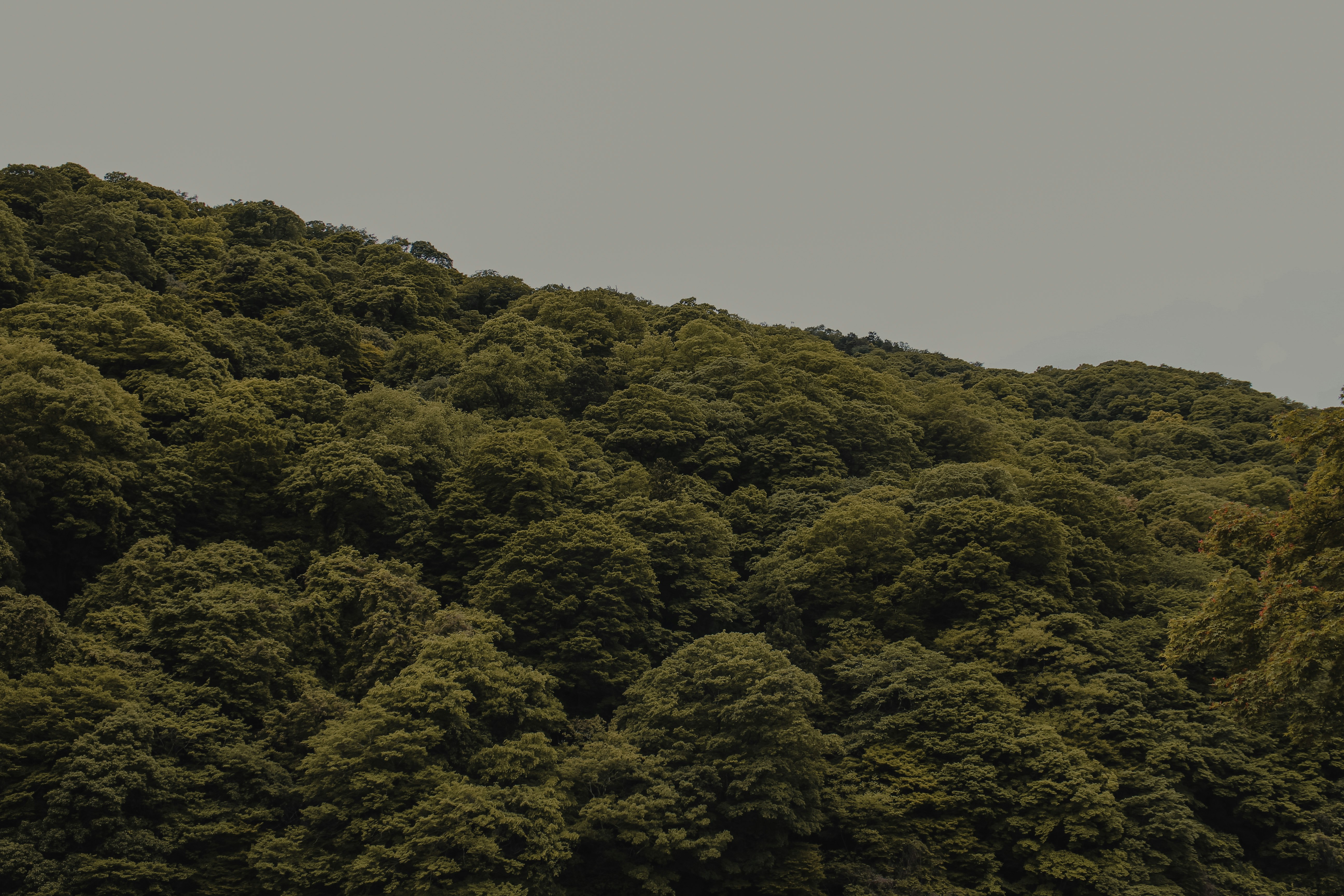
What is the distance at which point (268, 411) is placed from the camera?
115 feet

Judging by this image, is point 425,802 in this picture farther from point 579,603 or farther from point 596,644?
point 579,603

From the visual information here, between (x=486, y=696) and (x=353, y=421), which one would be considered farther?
(x=353, y=421)

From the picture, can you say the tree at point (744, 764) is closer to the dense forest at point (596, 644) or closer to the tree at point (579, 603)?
the dense forest at point (596, 644)

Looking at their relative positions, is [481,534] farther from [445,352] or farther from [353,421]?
[445,352]

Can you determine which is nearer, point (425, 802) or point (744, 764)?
point (425, 802)

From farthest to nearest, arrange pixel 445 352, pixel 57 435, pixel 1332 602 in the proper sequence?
pixel 445 352 < pixel 57 435 < pixel 1332 602

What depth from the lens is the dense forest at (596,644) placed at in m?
19.6

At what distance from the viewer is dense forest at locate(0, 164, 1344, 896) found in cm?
1959

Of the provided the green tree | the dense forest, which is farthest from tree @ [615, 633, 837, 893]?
the green tree

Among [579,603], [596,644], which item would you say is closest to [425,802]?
[596,644]

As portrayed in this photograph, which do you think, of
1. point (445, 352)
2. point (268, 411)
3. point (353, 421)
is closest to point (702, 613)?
→ point (353, 421)

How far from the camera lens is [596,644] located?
29234 millimetres

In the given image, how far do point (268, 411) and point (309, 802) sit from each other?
1857 cm

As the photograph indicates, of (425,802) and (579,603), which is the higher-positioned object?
(579,603)
